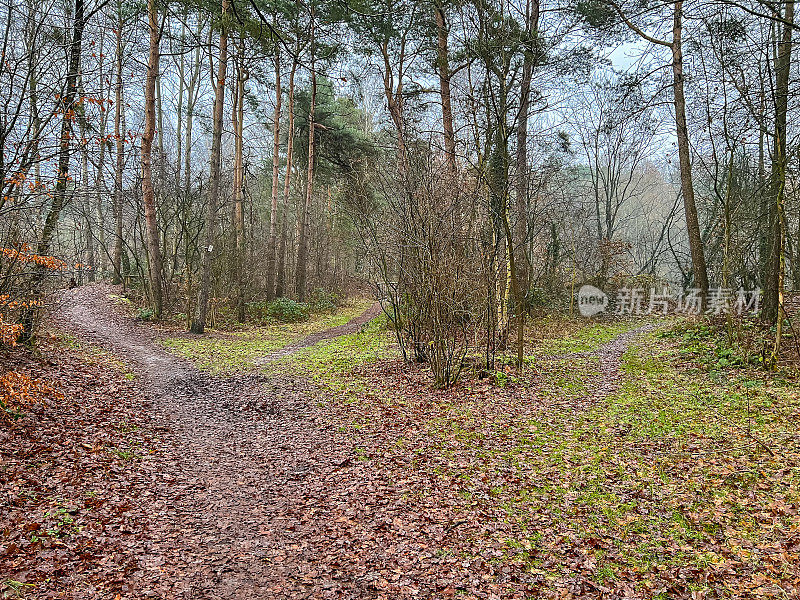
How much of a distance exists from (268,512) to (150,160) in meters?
13.5

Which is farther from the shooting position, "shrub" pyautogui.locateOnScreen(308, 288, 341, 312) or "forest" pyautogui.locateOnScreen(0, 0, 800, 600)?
"shrub" pyautogui.locateOnScreen(308, 288, 341, 312)

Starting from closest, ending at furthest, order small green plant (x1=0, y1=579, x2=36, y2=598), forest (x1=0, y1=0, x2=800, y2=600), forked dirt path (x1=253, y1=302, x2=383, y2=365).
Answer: small green plant (x1=0, y1=579, x2=36, y2=598) < forest (x1=0, y1=0, x2=800, y2=600) < forked dirt path (x1=253, y1=302, x2=383, y2=365)

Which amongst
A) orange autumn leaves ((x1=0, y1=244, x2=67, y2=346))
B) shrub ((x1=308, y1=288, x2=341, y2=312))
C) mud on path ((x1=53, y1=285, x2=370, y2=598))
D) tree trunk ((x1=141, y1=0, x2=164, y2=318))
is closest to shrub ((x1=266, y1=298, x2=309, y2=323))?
shrub ((x1=308, y1=288, x2=341, y2=312))

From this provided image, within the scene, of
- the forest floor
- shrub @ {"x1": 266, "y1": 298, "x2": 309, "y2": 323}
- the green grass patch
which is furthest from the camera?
shrub @ {"x1": 266, "y1": 298, "x2": 309, "y2": 323}

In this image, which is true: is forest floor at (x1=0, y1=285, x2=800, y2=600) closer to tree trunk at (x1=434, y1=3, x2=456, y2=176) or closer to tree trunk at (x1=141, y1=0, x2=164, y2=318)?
tree trunk at (x1=141, y1=0, x2=164, y2=318)

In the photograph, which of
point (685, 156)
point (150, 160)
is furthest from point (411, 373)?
point (150, 160)

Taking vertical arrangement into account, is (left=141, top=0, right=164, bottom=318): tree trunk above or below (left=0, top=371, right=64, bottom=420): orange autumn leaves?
above

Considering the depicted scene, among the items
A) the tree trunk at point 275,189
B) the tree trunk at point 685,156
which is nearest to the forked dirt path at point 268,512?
the tree trunk at point 685,156

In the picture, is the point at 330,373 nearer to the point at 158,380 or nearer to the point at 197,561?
the point at 158,380

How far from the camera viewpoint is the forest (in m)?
4.22

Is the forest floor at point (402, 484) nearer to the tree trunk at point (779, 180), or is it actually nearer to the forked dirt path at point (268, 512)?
the forked dirt path at point (268, 512)

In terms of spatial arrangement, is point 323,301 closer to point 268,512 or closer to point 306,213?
point 306,213

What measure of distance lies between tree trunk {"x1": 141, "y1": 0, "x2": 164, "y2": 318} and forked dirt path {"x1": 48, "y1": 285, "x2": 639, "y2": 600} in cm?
791

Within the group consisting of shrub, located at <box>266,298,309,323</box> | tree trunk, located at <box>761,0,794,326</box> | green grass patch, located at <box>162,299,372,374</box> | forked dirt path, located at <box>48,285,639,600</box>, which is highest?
tree trunk, located at <box>761,0,794,326</box>
